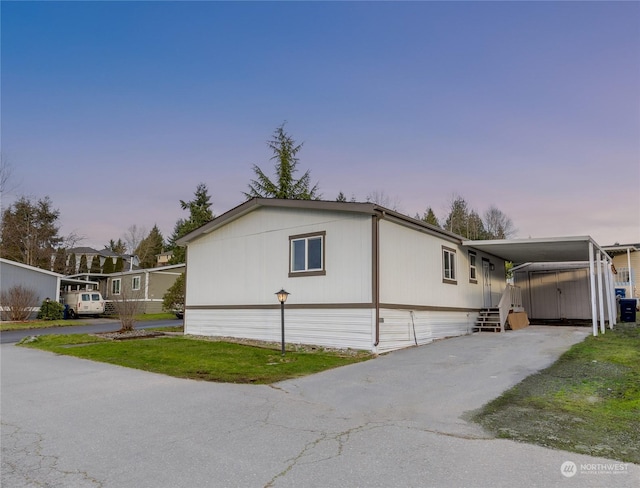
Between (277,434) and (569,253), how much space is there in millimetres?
16713

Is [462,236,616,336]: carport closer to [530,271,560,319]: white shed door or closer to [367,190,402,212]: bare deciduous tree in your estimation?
[530,271,560,319]: white shed door

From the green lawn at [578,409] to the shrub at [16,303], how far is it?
27458mm

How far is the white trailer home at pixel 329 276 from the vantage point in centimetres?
1141

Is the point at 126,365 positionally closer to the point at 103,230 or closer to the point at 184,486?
the point at 184,486

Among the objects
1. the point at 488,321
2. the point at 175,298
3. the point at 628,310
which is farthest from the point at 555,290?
the point at 175,298

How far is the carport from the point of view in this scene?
13641mm

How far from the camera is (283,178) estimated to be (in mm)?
35281

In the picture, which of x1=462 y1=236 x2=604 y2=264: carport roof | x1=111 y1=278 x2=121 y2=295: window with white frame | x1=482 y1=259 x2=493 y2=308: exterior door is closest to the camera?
x1=462 y1=236 x2=604 y2=264: carport roof

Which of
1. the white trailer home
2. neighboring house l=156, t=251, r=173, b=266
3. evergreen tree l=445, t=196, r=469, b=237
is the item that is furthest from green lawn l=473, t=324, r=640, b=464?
neighboring house l=156, t=251, r=173, b=266

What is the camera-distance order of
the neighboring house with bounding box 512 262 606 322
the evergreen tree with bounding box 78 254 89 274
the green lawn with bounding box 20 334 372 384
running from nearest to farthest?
the green lawn with bounding box 20 334 372 384
the neighboring house with bounding box 512 262 606 322
the evergreen tree with bounding box 78 254 89 274

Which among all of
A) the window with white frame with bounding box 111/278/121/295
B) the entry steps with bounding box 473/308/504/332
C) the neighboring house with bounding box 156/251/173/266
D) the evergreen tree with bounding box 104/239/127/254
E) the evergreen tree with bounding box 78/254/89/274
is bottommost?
the entry steps with bounding box 473/308/504/332

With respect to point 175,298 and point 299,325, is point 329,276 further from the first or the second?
point 175,298

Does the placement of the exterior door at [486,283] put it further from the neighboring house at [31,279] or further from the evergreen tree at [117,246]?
the evergreen tree at [117,246]

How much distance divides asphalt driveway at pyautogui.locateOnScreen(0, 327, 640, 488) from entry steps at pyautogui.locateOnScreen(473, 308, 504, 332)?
756 centimetres
